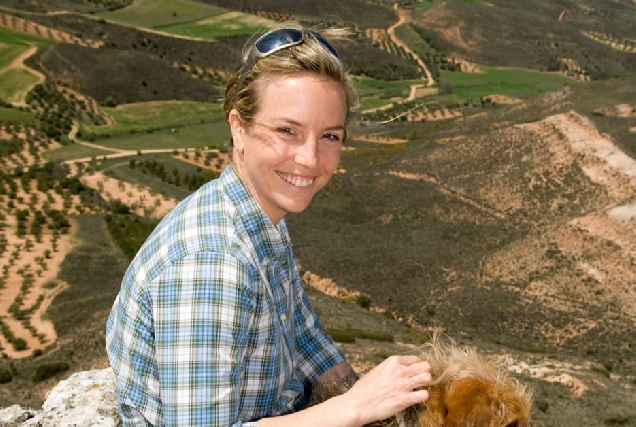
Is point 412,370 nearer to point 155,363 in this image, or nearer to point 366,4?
point 155,363

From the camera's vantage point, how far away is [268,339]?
363 centimetres

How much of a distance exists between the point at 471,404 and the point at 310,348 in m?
1.79

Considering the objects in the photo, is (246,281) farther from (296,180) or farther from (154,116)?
(154,116)

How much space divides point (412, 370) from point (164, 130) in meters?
81.2

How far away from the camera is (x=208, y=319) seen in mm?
3127

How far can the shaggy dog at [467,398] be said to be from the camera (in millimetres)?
3469

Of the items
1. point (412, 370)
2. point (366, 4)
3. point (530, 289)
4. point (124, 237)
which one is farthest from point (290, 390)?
point (366, 4)

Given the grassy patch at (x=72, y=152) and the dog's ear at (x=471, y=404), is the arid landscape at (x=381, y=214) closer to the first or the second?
the grassy patch at (x=72, y=152)

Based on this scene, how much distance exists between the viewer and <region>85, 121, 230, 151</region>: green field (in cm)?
7112

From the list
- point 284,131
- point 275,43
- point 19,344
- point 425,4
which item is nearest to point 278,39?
point 275,43

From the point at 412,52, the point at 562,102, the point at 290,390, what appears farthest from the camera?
the point at 412,52

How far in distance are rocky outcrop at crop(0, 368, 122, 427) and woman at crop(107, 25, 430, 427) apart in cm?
154

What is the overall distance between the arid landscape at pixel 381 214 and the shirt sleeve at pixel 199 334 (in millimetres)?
1768

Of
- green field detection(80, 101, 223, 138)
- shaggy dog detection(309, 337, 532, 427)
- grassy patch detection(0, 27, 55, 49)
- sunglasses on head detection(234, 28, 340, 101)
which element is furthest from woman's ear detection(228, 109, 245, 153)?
grassy patch detection(0, 27, 55, 49)
